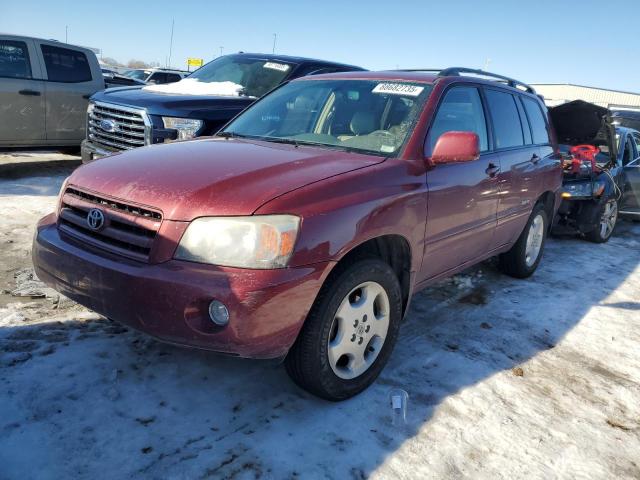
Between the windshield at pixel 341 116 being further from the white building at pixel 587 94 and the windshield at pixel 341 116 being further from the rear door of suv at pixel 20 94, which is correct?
the white building at pixel 587 94

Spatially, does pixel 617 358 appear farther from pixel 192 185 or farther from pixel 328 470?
pixel 192 185

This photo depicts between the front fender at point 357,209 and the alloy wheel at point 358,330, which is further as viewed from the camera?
the alloy wheel at point 358,330

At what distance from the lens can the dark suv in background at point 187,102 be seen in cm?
548

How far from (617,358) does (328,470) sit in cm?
249

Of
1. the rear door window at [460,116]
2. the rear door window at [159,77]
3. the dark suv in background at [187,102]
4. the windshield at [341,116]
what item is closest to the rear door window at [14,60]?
the dark suv in background at [187,102]

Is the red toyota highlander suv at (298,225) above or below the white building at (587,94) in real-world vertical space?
below

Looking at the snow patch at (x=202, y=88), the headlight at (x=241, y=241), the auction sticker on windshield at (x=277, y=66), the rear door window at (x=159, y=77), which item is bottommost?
the rear door window at (x=159, y=77)

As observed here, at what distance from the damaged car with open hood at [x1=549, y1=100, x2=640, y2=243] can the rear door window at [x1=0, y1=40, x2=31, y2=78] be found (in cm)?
754

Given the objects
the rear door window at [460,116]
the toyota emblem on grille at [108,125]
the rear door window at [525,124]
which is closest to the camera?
the rear door window at [460,116]

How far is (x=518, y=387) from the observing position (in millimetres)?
3154

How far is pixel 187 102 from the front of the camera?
5645mm

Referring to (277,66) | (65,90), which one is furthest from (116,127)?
(65,90)

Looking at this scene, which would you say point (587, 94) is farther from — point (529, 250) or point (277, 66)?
point (529, 250)

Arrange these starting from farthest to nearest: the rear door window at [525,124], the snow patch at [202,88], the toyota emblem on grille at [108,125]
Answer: the snow patch at [202,88] < the toyota emblem on grille at [108,125] < the rear door window at [525,124]
